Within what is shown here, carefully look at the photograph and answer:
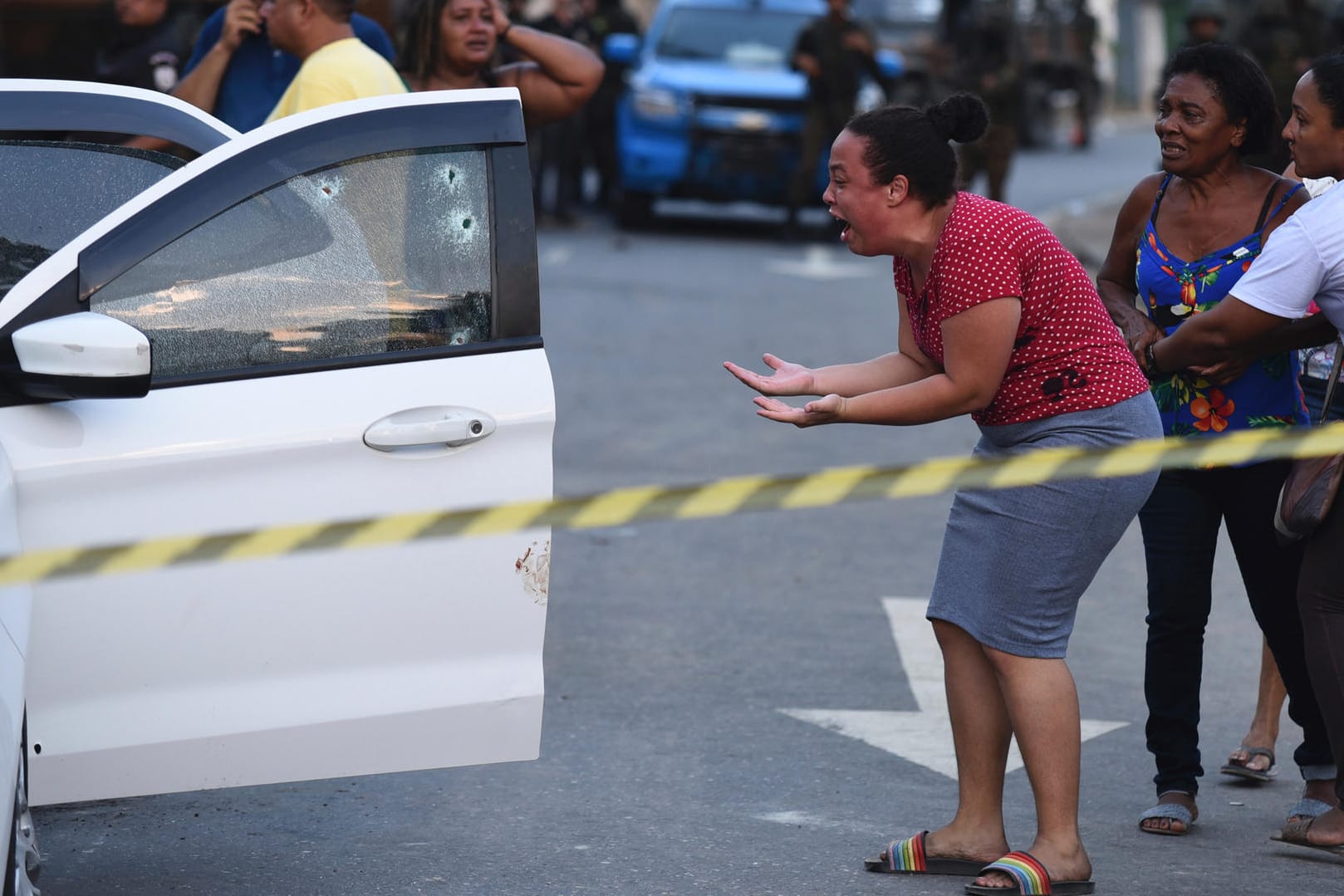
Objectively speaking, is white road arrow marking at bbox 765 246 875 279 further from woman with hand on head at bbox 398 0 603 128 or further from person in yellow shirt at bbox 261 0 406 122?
person in yellow shirt at bbox 261 0 406 122

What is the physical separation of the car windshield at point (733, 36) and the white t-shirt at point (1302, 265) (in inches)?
542

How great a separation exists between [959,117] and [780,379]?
0.67 m

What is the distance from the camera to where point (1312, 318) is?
443 cm

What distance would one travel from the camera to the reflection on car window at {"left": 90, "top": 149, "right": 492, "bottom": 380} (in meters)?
3.84

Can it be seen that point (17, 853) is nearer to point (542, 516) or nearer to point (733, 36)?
point (542, 516)

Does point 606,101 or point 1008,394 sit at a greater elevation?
point 1008,394

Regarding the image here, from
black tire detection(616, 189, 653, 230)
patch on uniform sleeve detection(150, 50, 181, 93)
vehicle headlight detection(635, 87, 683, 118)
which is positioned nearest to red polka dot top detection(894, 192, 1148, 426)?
patch on uniform sleeve detection(150, 50, 181, 93)

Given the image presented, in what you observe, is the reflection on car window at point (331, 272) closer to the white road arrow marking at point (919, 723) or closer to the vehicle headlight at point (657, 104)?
the white road arrow marking at point (919, 723)

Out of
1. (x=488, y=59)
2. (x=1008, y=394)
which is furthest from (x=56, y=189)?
(x=488, y=59)

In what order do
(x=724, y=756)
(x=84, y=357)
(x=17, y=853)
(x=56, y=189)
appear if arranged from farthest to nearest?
(x=724, y=756)
(x=56, y=189)
(x=84, y=357)
(x=17, y=853)

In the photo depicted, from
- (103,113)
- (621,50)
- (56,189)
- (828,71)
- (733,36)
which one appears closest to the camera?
(56,189)

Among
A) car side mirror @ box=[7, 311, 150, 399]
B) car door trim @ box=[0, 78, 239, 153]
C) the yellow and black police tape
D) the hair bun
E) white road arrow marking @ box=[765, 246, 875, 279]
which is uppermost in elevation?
the hair bun

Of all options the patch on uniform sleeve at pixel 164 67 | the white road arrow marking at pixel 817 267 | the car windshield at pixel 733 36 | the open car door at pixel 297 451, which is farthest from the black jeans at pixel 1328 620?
the car windshield at pixel 733 36

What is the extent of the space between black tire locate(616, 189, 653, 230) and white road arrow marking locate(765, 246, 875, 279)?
1897 millimetres
